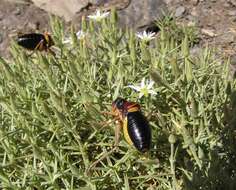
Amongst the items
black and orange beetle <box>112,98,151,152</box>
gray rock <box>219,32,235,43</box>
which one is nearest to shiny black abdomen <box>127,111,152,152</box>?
black and orange beetle <box>112,98,151,152</box>

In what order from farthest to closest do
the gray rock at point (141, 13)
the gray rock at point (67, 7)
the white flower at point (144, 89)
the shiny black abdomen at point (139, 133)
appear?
the gray rock at point (67, 7) < the gray rock at point (141, 13) < the white flower at point (144, 89) < the shiny black abdomen at point (139, 133)

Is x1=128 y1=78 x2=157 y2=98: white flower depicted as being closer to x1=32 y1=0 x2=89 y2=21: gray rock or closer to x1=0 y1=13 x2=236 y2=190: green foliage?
x1=0 y1=13 x2=236 y2=190: green foliage

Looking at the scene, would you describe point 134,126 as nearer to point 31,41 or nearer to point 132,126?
point 132,126

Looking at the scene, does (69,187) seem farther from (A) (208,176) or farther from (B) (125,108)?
(A) (208,176)

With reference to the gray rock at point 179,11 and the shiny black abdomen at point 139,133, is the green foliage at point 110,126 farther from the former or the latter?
the gray rock at point 179,11

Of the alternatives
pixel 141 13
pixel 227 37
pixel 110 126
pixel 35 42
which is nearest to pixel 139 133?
pixel 110 126

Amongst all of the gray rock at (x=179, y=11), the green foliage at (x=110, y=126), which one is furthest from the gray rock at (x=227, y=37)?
the green foliage at (x=110, y=126)

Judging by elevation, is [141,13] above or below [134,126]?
below
